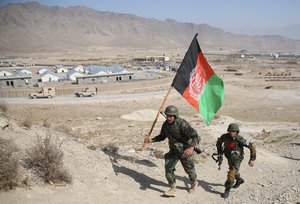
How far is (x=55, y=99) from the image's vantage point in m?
Result: 38.2

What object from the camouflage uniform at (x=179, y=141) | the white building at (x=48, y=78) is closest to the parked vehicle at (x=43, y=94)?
the white building at (x=48, y=78)

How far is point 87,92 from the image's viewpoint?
40.8 meters

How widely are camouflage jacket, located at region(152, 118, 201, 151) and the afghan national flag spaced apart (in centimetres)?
197

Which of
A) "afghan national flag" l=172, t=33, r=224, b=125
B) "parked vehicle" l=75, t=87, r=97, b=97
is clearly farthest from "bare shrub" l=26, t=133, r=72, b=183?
"parked vehicle" l=75, t=87, r=97, b=97

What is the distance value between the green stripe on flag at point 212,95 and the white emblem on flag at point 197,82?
0.14 metres

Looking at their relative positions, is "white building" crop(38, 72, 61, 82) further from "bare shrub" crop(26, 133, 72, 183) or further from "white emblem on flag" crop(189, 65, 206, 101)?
"bare shrub" crop(26, 133, 72, 183)

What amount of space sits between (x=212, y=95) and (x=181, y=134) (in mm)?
2476

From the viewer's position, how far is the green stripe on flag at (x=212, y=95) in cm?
818

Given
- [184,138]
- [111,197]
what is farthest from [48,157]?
[184,138]

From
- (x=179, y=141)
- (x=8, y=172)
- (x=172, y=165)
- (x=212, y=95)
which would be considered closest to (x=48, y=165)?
(x=8, y=172)

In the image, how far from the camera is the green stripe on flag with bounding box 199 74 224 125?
8180 mm

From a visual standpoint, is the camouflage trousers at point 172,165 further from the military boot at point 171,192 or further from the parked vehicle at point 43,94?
the parked vehicle at point 43,94

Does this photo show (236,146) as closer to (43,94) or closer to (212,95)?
(212,95)

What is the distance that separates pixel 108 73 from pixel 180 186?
1871 inches
